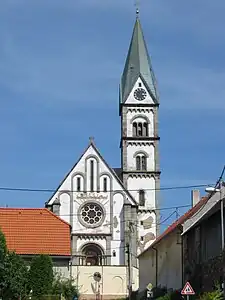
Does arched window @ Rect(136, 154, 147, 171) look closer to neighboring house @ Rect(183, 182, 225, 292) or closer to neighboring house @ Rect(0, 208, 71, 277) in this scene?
neighboring house @ Rect(0, 208, 71, 277)

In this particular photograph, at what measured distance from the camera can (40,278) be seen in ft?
159

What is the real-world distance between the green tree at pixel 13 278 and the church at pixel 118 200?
2398 cm

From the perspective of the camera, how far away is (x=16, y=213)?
6325 cm

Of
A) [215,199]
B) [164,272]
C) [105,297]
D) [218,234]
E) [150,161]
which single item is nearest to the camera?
[218,234]

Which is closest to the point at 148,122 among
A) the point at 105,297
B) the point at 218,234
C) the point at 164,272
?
the point at 105,297

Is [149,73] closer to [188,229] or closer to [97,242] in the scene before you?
[97,242]

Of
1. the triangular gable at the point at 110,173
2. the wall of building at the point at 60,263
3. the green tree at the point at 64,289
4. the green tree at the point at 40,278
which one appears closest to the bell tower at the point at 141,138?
the triangular gable at the point at 110,173

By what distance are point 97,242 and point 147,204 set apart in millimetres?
7646

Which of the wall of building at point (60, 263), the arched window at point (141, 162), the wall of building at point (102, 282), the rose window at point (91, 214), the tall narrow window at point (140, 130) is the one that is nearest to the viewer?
the wall of building at point (60, 263)

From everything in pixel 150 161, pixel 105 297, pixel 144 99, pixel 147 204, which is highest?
pixel 144 99

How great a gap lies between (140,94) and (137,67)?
4.13 meters

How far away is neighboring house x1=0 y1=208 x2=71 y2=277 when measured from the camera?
56700mm

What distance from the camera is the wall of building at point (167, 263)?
4400 centimetres

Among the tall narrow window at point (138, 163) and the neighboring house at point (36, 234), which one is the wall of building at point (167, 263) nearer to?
the neighboring house at point (36, 234)
